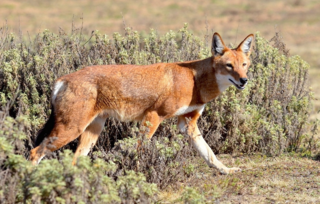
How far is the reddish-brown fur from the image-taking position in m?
6.30

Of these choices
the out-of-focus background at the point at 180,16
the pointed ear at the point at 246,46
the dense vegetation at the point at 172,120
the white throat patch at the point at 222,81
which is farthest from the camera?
the out-of-focus background at the point at 180,16

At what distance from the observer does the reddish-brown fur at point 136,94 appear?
6305 millimetres

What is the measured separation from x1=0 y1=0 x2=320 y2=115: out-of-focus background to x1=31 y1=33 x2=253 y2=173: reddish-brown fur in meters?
18.2

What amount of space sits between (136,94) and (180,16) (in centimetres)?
2996

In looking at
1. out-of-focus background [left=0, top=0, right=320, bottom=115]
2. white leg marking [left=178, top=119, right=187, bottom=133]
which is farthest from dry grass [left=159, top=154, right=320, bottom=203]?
out-of-focus background [left=0, top=0, right=320, bottom=115]

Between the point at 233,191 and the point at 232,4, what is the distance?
3591cm

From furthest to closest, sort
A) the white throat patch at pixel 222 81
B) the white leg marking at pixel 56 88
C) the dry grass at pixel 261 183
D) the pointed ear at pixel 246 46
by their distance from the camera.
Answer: the pointed ear at pixel 246 46, the white throat patch at pixel 222 81, the white leg marking at pixel 56 88, the dry grass at pixel 261 183

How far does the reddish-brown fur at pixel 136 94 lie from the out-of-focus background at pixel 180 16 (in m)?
18.2

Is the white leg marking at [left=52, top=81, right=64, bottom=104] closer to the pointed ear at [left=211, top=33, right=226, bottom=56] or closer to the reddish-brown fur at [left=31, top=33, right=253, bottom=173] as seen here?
the reddish-brown fur at [left=31, top=33, right=253, bottom=173]

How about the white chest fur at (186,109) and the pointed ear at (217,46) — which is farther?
the pointed ear at (217,46)

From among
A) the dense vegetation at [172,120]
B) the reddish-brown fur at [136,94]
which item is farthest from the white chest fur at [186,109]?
the dense vegetation at [172,120]

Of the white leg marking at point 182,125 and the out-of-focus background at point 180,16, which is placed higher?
the white leg marking at point 182,125

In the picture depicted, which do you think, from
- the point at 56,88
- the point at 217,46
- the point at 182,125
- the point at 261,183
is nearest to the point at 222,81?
the point at 217,46

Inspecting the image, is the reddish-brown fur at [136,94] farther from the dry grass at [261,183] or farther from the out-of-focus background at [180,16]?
the out-of-focus background at [180,16]
